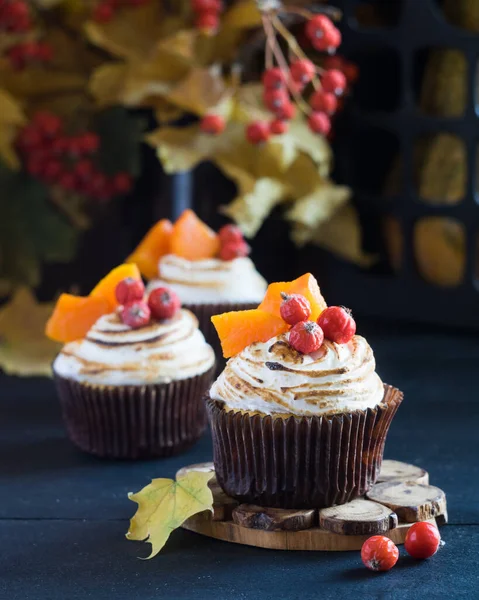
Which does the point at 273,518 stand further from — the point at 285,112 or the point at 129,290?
the point at 285,112

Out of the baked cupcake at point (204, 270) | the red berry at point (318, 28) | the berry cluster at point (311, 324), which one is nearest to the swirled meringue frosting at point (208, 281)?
the baked cupcake at point (204, 270)

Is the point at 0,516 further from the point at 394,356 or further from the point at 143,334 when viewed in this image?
the point at 394,356

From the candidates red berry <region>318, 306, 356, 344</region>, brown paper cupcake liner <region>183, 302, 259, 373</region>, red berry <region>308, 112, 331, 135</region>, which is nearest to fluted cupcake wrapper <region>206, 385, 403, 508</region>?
red berry <region>318, 306, 356, 344</region>

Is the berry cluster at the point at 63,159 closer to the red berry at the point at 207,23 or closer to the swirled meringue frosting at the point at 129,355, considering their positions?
the red berry at the point at 207,23

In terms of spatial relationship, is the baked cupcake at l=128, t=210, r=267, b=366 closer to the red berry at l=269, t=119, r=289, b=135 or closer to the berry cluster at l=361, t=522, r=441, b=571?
the red berry at l=269, t=119, r=289, b=135

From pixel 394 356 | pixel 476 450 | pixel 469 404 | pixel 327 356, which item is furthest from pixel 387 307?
pixel 327 356

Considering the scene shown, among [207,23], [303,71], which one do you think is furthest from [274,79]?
[207,23]
